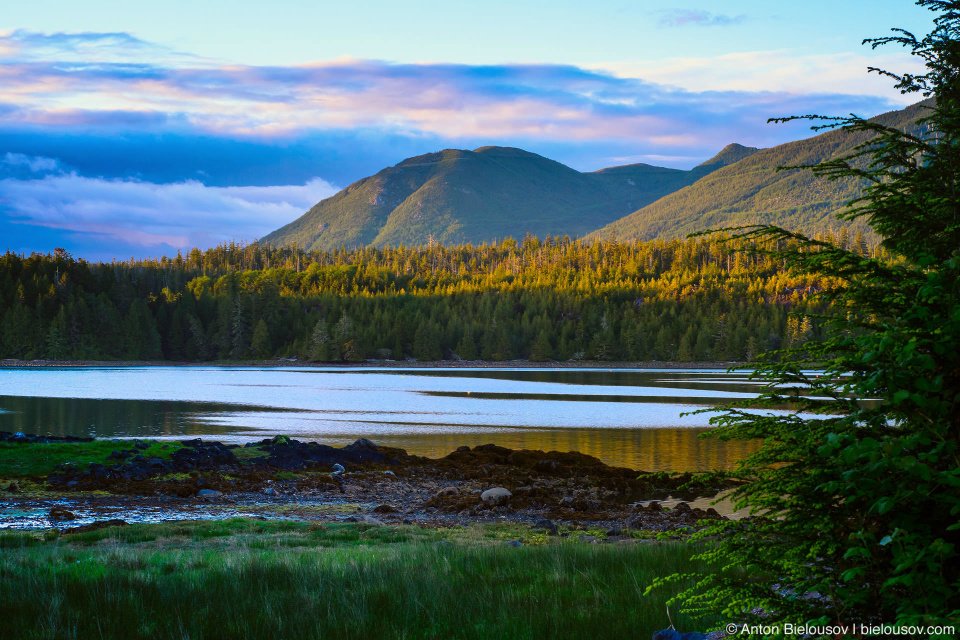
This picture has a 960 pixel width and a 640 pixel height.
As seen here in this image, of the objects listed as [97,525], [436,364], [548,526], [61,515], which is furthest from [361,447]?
[436,364]

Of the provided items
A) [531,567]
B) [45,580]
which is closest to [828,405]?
[531,567]

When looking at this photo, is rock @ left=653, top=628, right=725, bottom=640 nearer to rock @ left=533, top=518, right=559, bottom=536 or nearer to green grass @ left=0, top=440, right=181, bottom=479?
rock @ left=533, top=518, right=559, bottom=536

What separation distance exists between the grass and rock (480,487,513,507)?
9.42 m

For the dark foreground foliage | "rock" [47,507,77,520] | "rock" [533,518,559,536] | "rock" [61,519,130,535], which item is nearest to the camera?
the dark foreground foliage

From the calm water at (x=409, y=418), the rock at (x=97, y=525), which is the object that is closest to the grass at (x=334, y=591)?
the rock at (x=97, y=525)

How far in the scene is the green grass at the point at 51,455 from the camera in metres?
25.4

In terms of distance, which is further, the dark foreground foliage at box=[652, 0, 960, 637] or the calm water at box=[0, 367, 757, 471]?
the calm water at box=[0, 367, 757, 471]

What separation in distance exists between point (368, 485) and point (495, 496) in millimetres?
5523

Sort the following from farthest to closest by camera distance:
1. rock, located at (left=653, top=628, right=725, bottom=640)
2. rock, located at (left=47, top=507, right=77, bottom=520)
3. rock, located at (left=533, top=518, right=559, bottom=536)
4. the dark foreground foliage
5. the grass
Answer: rock, located at (left=47, top=507, right=77, bottom=520) < rock, located at (left=533, top=518, right=559, bottom=536) < the grass < rock, located at (left=653, top=628, right=725, bottom=640) < the dark foreground foliage

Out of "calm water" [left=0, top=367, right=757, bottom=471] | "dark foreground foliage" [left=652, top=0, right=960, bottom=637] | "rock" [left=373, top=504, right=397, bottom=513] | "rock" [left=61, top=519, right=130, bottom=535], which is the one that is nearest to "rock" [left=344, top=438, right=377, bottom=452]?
"calm water" [left=0, top=367, right=757, bottom=471]

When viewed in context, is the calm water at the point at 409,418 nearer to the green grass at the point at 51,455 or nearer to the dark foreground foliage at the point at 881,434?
the green grass at the point at 51,455

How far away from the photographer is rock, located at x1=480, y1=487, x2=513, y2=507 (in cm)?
2288

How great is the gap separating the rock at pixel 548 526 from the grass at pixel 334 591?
467 centimetres

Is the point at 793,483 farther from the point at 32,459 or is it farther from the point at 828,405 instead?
the point at 32,459
